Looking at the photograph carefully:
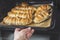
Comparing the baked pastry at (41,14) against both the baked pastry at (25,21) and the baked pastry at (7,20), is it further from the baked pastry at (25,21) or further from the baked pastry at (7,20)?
the baked pastry at (7,20)

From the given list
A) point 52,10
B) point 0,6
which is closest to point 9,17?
point 0,6

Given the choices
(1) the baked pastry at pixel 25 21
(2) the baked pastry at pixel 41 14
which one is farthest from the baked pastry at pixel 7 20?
(2) the baked pastry at pixel 41 14

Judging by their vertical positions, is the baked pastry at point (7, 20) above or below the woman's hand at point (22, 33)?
above

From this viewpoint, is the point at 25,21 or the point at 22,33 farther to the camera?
the point at 25,21

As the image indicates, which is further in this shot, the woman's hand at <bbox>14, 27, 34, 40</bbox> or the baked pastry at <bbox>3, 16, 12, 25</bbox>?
the baked pastry at <bbox>3, 16, 12, 25</bbox>

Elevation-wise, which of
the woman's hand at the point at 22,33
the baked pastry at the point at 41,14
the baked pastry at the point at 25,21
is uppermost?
the baked pastry at the point at 41,14

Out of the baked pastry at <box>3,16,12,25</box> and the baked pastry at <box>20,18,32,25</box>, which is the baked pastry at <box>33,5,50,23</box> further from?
the baked pastry at <box>3,16,12,25</box>

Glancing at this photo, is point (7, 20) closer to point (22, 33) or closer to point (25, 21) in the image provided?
point (25, 21)

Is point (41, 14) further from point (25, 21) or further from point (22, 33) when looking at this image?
point (22, 33)

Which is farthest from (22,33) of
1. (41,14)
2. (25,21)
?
(41,14)

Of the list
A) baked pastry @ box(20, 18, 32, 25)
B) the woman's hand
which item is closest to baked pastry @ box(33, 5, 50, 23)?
baked pastry @ box(20, 18, 32, 25)

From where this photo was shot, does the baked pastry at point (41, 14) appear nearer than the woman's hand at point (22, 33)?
No
